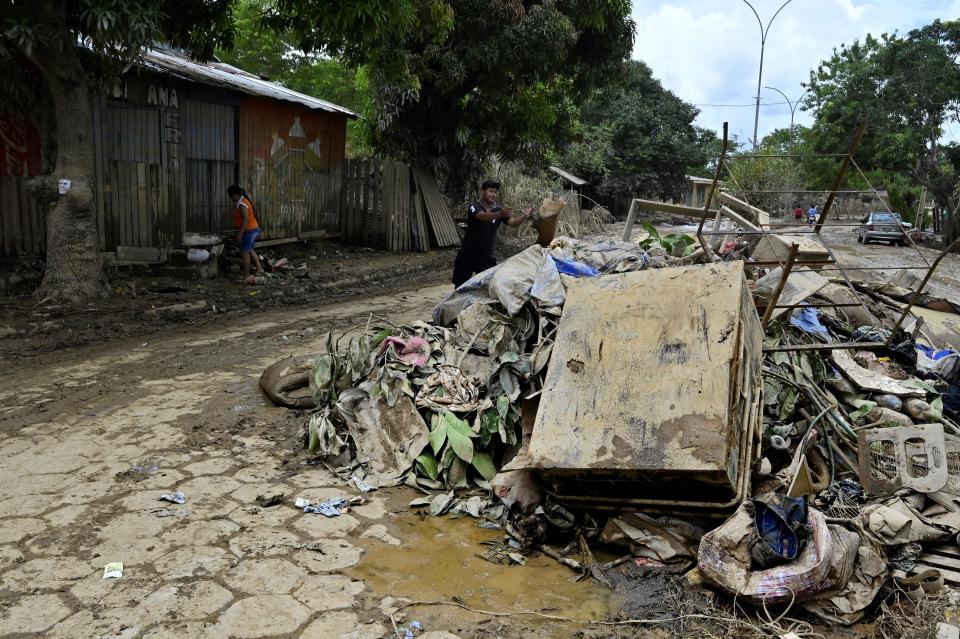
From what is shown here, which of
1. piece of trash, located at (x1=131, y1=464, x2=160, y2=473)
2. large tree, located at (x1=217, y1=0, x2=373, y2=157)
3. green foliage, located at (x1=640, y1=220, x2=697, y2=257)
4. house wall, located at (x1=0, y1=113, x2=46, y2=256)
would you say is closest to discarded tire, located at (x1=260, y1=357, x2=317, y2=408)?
piece of trash, located at (x1=131, y1=464, x2=160, y2=473)

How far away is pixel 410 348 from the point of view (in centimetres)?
512

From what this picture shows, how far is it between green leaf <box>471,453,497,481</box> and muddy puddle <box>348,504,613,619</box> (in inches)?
19.7

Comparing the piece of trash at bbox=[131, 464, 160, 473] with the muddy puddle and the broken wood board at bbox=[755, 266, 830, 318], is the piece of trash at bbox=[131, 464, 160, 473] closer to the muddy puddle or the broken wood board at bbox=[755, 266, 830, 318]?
the muddy puddle

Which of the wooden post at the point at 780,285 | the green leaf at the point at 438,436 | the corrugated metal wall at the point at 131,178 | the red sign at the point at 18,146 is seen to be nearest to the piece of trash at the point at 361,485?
the green leaf at the point at 438,436

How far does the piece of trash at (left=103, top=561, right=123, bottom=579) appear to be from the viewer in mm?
3230

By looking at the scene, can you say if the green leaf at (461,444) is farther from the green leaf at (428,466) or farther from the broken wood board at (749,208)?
the broken wood board at (749,208)

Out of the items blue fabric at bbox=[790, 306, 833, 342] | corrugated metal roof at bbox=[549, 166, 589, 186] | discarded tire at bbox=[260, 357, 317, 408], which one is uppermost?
corrugated metal roof at bbox=[549, 166, 589, 186]

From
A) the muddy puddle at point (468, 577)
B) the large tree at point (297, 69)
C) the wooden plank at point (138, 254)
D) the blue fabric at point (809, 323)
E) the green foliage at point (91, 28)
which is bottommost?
the muddy puddle at point (468, 577)

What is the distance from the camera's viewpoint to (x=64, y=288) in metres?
7.70

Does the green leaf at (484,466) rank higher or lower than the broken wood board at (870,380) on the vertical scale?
lower

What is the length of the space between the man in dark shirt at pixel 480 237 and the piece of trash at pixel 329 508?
137 inches

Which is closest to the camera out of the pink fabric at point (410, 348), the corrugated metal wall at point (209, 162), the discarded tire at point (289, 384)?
the pink fabric at point (410, 348)

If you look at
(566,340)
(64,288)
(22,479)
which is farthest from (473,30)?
(22,479)

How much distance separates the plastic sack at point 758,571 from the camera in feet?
10.2
